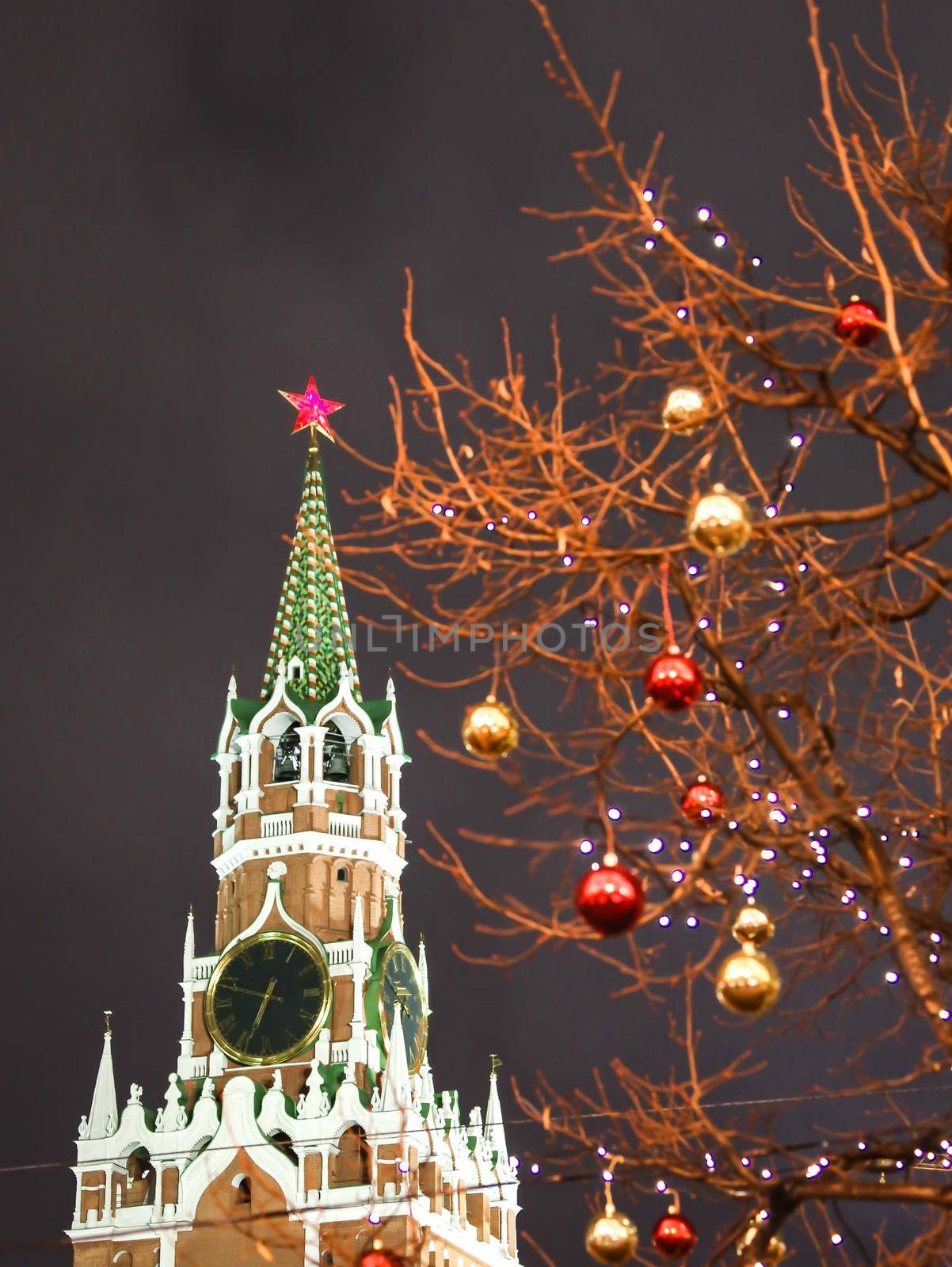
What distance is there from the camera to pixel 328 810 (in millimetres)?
49656

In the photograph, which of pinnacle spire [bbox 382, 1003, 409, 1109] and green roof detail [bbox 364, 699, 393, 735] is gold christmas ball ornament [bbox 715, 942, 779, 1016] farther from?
green roof detail [bbox 364, 699, 393, 735]

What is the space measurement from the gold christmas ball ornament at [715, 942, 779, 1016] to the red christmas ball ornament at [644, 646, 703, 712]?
109cm

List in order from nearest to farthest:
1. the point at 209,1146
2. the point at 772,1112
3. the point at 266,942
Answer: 1. the point at 772,1112
2. the point at 209,1146
3. the point at 266,942

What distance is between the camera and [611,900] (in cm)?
803

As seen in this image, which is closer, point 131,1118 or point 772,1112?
point 772,1112

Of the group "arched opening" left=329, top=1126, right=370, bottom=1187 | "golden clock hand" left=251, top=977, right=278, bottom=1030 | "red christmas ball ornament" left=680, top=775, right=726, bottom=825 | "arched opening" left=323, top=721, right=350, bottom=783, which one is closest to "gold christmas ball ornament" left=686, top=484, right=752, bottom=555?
"red christmas ball ornament" left=680, top=775, right=726, bottom=825

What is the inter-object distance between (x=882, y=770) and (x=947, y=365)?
2.06 m

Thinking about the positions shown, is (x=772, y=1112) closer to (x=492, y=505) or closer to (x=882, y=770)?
(x=882, y=770)

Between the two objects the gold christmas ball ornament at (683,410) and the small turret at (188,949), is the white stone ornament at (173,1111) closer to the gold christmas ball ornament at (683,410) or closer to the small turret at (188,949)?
the small turret at (188,949)

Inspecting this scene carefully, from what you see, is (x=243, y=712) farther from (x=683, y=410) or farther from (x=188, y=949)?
(x=683, y=410)

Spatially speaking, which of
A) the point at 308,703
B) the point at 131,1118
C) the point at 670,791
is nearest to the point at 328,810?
the point at 308,703

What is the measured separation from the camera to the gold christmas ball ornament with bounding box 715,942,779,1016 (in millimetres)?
8227

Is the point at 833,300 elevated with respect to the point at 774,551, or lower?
elevated

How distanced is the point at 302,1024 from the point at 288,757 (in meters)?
7.27
